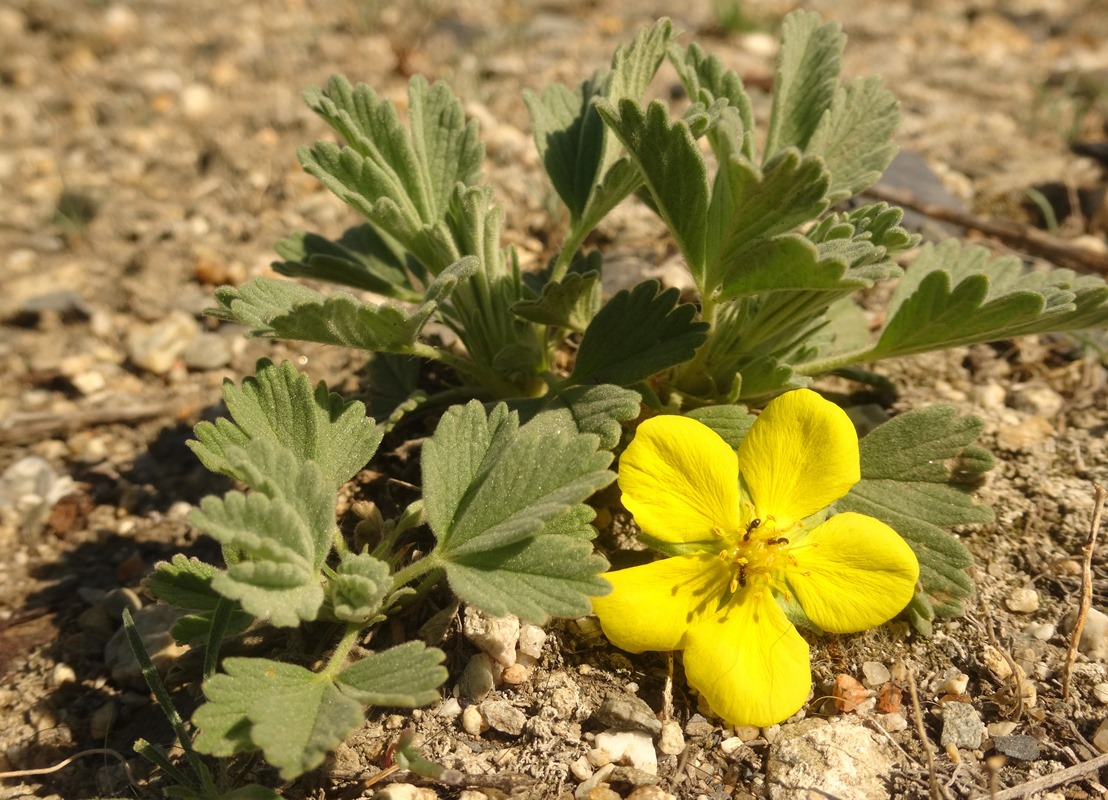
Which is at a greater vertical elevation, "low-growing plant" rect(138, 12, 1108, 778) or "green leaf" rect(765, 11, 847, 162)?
"green leaf" rect(765, 11, 847, 162)

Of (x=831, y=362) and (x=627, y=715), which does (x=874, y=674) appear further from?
(x=831, y=362)

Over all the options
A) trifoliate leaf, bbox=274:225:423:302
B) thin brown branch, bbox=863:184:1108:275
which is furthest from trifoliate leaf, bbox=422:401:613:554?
thin brown branch, bbox=863:184:1108:275

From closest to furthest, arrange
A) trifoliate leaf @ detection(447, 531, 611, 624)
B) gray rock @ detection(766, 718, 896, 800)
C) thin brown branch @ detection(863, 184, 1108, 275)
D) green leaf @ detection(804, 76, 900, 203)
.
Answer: trifoliate leaf @ detection(447, 531, 611, 624) < gray rock @ detection(766, 718, 896, 800) < green leaf @ detection(804, 76, 900, 203) < thin brown branch @ detection(863, 184, 1108, 275)

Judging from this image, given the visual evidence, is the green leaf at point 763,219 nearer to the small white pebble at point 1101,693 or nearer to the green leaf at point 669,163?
the green leaf at point 669,163

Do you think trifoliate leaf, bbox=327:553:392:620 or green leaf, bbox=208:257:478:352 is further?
green leaf, bbox=208:257:478:352

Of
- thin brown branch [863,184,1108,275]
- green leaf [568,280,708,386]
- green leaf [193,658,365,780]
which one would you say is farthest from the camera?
thin brown branch [863,184,1108,275]

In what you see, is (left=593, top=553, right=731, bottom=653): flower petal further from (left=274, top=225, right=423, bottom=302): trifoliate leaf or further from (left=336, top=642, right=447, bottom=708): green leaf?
(left=274, top=225, right=423, bottom=302): trifoliate leaf

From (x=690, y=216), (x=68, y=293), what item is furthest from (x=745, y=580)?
(x=68, y=293)

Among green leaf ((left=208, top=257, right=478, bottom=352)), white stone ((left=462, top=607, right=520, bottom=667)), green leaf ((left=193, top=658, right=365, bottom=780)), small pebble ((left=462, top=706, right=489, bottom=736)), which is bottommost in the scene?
small pebble ((left=462, top=706, right=489, bottom=736))
